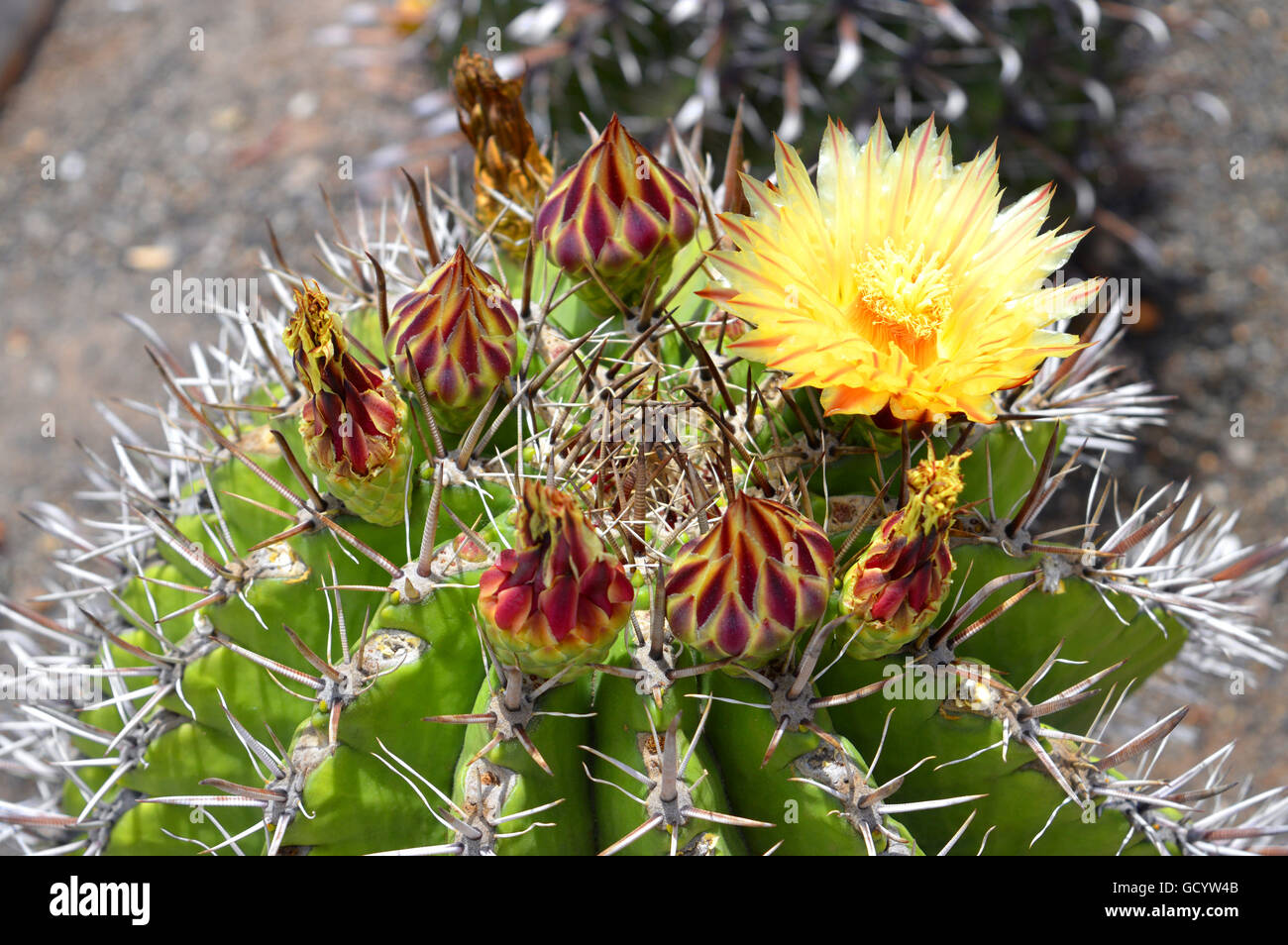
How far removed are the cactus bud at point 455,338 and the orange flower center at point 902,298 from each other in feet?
1.28

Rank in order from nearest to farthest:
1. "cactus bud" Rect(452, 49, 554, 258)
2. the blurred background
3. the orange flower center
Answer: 1. the orange flower center
2. "cactus bud" Rect(452, 49, 554, 258)
3. the blurred background

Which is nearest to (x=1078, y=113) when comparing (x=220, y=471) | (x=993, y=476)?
(x=993, y=476)

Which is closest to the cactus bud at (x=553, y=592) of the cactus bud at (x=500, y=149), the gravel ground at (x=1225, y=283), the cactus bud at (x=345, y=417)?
the cactus bud at (x=345, y=417)

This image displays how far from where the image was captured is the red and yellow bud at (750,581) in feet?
3.30

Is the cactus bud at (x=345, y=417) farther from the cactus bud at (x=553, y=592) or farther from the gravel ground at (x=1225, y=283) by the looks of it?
the gravel ground at (x=1225, y=283)

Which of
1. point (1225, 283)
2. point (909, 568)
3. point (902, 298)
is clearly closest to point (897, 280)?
point (902, 298)

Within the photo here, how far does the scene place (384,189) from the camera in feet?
10.5

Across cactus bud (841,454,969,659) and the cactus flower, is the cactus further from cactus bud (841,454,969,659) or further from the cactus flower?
cactus bud (841,454,969,659)

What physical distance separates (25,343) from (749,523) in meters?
3.20

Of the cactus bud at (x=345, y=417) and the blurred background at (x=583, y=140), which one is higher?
the blurred background at (x=583, y=140)

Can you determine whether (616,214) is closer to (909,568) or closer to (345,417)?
(345,417)

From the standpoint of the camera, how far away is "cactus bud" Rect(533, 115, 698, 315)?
1.25 meters

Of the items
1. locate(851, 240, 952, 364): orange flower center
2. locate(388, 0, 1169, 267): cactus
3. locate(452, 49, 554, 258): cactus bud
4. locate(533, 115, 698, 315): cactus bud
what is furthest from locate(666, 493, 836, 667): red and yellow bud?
locate(388, 0, 1169, 267): cactus

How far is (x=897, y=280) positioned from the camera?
3.87 feet
